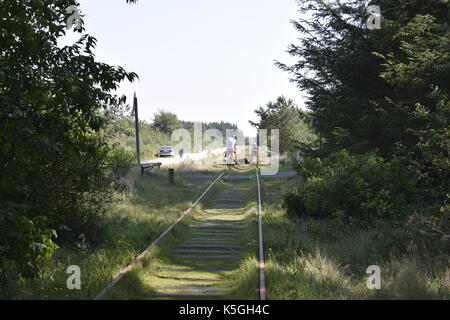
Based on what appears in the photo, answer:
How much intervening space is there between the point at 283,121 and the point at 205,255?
35.2 meters

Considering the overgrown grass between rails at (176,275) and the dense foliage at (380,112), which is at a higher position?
the dense foliage at (380,112)

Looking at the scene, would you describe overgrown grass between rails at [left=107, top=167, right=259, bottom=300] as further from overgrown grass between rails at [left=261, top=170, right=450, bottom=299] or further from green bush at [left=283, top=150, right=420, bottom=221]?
green bush at [left=283, top=150, right=420, bottom=221]

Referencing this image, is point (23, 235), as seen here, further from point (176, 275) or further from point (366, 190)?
point (366, 190)

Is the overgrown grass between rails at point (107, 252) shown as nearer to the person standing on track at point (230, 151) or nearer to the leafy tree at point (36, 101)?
the leafy tree at point (36, 101)

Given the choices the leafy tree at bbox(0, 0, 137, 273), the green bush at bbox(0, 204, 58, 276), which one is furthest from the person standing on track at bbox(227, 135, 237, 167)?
the green bush at bbox(0, 204, 58, 276)

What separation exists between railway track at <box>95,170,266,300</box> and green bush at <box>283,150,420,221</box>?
2.06 metres

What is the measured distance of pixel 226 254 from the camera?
900cm

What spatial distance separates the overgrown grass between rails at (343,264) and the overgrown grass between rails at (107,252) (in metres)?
2.52

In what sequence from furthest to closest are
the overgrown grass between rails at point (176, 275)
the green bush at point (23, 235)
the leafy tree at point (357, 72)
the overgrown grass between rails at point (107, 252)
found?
1. the leafy tree at point (357, 72)
2. the overgrown grass between rails at point (176, 275)
3. the overgrown grass between rails at point (107, 252)
4. the green bush at point (23, 235)

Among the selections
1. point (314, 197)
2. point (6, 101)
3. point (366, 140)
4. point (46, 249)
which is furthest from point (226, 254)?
point (366, 140)

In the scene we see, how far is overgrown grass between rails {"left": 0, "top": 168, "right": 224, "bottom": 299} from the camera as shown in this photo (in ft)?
20.6

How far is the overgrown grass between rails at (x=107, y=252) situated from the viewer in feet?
20.6

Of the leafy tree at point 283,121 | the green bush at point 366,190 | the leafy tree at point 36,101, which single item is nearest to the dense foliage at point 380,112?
the green bush at point 366,190

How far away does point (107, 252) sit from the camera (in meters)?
8.14
